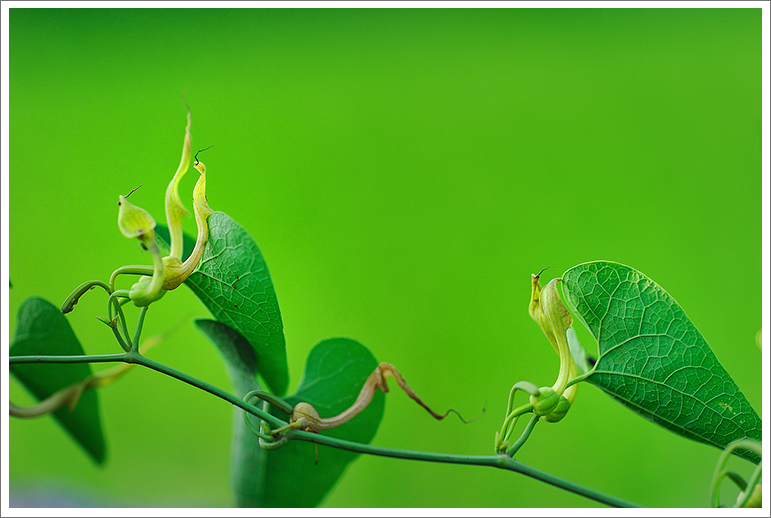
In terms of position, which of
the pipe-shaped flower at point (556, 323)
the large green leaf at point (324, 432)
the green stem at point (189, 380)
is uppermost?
the pipe-shaped flower at point (556, 323)

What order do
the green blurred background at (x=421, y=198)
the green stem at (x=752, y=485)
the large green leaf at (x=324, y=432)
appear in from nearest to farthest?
1. the green stem at (x=752, y=485)
2. the large green leaf at (x=324, y=432)
3. the green blurred background at (x=421, y=198)

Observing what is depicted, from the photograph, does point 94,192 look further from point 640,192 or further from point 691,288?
point 691,288

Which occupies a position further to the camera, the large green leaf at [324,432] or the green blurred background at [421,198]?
the green blurred background at [421,198]

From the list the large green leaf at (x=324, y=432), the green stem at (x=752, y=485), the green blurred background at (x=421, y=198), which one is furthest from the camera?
the green blurred background at (x=421, y=198)

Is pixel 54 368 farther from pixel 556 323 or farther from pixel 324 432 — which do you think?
pixel 556 323

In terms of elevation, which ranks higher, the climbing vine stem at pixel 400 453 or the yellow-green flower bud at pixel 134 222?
the yellow-green flower bud at pixel 134 222

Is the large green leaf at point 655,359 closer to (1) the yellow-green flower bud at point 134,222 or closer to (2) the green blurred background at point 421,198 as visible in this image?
(1) the yellow-green flower bud at point 134,222

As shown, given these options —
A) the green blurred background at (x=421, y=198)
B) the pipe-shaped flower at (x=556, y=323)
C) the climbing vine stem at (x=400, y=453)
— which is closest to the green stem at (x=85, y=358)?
the climbing vine stem at (x=400, y=453)
